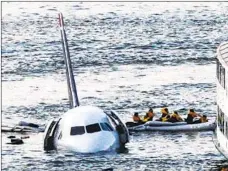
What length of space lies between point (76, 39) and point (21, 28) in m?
7.88

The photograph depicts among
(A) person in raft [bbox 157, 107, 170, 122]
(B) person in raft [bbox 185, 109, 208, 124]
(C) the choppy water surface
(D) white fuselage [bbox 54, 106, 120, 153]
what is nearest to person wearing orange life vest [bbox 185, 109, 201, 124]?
(B) person in raft [bbox 185, 109, 208, 124]

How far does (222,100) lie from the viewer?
77.6 meters

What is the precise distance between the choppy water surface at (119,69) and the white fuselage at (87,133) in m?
0.80

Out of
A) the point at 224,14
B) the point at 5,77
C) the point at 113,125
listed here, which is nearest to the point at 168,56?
the point at 5,77

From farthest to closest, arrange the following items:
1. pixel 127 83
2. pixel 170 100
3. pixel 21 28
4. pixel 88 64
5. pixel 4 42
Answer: pixel 21 28
pixel 4 42
pixel 88 64
pixel 127 83
pixel 170 100

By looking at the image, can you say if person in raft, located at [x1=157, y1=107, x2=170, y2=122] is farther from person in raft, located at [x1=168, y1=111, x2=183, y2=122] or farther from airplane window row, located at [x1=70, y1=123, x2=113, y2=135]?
airplane window row, located at [x1=70, y1=123, x2=113, y2=135]

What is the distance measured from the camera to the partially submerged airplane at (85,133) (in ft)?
Answer: 283

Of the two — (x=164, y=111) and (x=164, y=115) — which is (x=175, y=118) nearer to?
(x=164, y=115)

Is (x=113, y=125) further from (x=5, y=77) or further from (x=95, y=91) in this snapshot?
(x=5, y=77)

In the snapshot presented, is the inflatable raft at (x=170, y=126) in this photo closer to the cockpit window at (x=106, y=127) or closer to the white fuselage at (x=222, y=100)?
the cockpit window at (x=106, y=127)

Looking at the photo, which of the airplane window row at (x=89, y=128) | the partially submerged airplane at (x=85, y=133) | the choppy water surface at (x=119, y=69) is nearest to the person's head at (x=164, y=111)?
the choppy water surface at (x=119, y=69)

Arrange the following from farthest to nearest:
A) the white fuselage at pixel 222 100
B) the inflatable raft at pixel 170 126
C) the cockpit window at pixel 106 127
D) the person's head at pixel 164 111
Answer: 1. the person's head at pixel 164 111
2. the inflatable raft at pixel 170 126
3. the cockpit window at pixel 106 127
4. the white fuselage at pixel 222 100

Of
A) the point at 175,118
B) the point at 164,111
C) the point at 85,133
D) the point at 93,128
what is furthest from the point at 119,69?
the point at 85,133

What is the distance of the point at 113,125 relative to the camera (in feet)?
291
